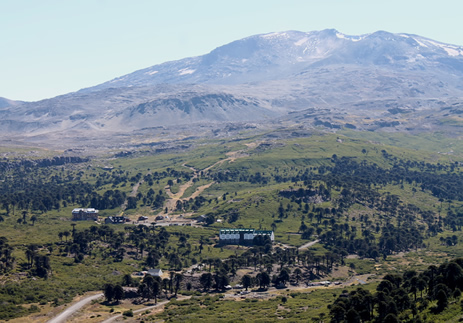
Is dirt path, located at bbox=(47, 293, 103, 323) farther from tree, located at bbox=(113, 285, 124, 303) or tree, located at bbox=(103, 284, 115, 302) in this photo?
tree, located at bbox=(113, 285, 124, 303)

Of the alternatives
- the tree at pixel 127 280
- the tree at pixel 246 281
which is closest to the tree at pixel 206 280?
the tree at pixel 246 281

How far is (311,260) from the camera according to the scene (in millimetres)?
170500

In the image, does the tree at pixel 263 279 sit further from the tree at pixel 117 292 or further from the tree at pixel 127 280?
the tree at pixel 117 292

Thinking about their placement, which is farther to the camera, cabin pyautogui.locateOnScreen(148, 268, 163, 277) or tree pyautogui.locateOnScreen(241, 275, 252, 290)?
cabin pyautogui.locateOnScreen(148, 268, 163, 277)

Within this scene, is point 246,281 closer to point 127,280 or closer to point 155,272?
point 155,272

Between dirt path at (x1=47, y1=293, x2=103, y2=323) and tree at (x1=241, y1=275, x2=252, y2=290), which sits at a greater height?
dirt path at (x1=47, y1=293, x2=103, y2=323)

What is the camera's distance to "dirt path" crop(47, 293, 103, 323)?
118 metres

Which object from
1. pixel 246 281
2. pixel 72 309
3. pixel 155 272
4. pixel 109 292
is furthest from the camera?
pixel 155 272

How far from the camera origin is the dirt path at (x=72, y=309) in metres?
118

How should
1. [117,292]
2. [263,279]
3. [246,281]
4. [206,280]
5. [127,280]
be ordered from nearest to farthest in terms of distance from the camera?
[117,292], [127,280], [246,281], [206,280], [263,279]

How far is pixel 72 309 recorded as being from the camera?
12525 cm

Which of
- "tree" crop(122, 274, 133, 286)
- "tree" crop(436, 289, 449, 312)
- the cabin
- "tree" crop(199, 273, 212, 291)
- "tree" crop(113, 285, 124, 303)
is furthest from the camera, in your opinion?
the cabin

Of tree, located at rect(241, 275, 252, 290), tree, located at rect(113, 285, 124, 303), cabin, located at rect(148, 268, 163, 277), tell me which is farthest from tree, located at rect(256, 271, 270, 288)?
tree, located at rect(113, 285, 124, 303)

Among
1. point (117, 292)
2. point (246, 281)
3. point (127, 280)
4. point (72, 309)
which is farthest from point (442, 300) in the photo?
point (127, 280)
